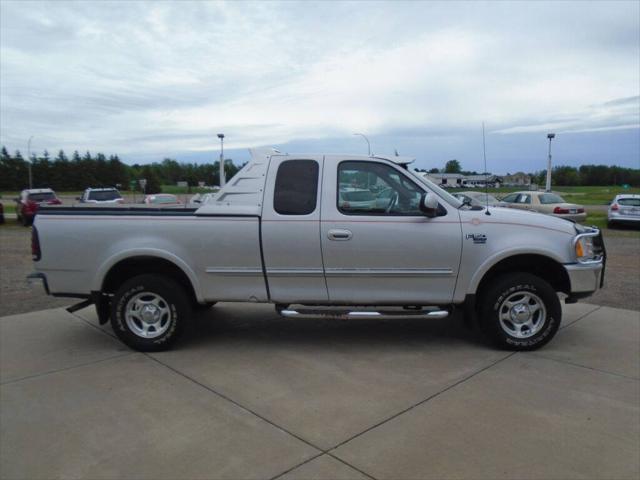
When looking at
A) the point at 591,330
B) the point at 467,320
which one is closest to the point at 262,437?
the point at 467,320

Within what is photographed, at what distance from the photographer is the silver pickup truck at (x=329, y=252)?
15.6 ft

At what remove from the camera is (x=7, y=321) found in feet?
20.3

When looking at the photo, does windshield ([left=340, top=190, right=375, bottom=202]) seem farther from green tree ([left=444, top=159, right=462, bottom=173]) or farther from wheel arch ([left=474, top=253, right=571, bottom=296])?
green tree ([left=444, top=159, right=462, bottom=173])

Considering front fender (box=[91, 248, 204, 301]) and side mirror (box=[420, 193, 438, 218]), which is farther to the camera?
front fender (box=[91, 248, 204, 301])

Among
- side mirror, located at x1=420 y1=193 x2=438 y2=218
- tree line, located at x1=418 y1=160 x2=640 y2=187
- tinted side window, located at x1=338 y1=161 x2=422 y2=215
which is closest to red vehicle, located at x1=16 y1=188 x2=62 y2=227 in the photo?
tinted side window, located at x1=338 y1=161 x2=422 y2=215

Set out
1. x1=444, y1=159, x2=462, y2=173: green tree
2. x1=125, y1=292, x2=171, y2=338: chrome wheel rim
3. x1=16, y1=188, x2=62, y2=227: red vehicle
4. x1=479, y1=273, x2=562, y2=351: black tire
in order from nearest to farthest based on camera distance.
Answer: x1=479, y1=273, x2=562, y2=351: black tire < x1=125, y1=292, x2=171, y2=338: chrome wheel rim < x1=444, y1=159, x2=462, y2=173: green tree < x1=16, y1=188, x2=62, y2=227: red vehicle

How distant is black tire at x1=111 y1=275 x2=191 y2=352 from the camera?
4918 millimetres

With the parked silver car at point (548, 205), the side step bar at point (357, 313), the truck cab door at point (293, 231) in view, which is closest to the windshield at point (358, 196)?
the truck cab door at point (293, 231)

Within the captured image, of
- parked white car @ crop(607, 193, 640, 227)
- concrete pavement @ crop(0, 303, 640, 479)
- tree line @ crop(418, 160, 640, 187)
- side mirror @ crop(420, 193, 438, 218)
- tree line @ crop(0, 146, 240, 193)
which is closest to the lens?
concrete pavement @ crop(0, 303, 640, 479)

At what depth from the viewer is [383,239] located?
4.74 meters

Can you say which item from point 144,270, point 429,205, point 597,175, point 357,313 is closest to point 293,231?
point 357,313

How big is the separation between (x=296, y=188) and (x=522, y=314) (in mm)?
2564

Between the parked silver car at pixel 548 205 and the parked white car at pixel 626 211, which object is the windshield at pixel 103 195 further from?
the parked white car at pixel 626 211

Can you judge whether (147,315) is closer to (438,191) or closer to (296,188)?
(296,188)
